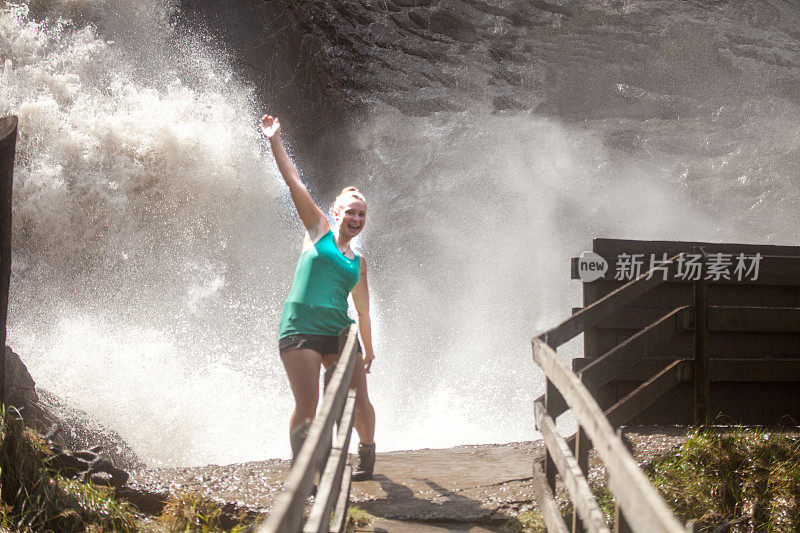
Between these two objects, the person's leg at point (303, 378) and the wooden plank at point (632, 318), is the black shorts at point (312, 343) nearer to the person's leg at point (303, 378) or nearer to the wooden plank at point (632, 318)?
the person's leg at point (303, 378)

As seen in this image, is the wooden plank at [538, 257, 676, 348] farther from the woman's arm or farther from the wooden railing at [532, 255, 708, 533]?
the woman's arm

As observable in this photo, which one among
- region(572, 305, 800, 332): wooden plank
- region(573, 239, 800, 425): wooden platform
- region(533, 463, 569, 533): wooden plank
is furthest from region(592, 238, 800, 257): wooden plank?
region(533, 463, 569, 533): wooden plank

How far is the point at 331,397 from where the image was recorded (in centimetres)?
286

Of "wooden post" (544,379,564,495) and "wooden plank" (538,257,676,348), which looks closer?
"wooden post" (544,379,564,495)

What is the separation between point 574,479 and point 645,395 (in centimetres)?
228

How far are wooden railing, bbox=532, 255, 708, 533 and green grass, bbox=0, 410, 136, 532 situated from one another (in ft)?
9.06

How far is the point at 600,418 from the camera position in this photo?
2.61 metres

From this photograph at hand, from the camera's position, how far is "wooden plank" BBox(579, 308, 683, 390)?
4852mm

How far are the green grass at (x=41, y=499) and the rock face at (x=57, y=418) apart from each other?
0.87 meters

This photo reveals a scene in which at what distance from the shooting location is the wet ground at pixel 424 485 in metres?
4.49

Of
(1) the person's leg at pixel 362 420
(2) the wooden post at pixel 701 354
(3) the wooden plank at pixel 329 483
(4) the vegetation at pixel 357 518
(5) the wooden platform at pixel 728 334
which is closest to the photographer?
(3) the wooden plank at pixel 329 483

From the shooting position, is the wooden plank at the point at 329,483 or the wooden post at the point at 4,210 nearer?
the wooden plank at the point at 329,483

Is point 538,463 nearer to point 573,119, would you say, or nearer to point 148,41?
point 573,119

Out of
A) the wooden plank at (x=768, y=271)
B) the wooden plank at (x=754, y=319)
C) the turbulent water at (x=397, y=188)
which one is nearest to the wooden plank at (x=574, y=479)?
the wooden plank at (x=768, y=271)
